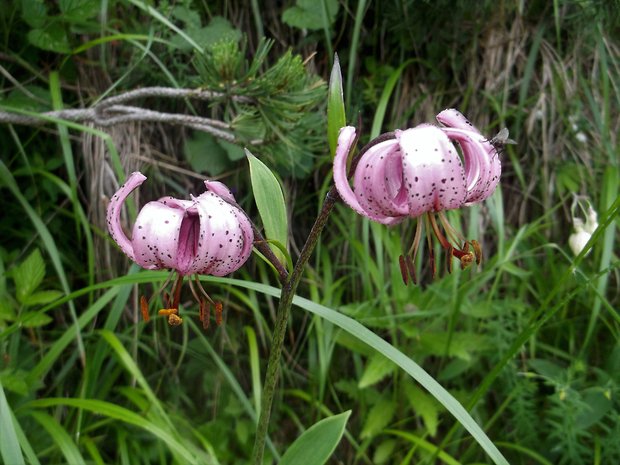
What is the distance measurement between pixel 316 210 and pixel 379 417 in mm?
535

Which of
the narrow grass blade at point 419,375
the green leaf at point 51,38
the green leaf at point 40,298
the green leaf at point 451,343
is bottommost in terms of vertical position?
the green leaf at point 451,343

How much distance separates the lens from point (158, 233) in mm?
750

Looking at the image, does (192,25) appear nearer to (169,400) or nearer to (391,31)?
(391,31)

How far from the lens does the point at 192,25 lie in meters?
1.52

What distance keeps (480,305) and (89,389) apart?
2.65ft

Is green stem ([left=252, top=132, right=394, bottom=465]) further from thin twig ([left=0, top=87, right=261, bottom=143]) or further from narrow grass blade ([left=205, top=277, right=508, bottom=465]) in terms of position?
thin twig ([left=0, top=87, right=261, bottom=143])

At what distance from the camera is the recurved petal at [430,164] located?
0.70 metres

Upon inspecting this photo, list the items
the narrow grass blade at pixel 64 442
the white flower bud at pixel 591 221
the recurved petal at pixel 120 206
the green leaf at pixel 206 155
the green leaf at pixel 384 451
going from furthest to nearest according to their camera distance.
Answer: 1. the green leaf at pixel 206 155
2. the green leaf at pixel 384 451
3. the white flower bud at pixel 591 221
4. the narrow grass blade at pixel 64 442
5. the recurved petal at pixel 120 206

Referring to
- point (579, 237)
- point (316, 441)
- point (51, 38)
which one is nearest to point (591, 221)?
point (579, 237)

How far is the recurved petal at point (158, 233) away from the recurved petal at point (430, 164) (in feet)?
0.82

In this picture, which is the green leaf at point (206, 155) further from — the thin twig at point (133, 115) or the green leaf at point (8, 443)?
the green leaf at point (8, 443)

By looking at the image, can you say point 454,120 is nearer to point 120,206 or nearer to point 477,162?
point 477,162

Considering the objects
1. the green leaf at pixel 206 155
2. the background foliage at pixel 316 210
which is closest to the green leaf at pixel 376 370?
the background foliage at pixel 316 210

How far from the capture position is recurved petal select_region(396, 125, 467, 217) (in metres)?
0.70
